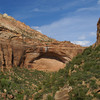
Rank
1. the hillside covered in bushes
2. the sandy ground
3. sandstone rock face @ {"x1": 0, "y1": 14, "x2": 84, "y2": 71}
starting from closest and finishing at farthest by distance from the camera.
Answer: the hillside covered in bushes, sandstone rock face @ {"x1": 0, "y1": 14, "x2": 84, "y2": 71}, the sandy ground

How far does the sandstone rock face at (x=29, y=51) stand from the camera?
23.4 m

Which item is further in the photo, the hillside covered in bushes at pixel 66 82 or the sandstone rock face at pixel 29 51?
the sandstone rock face at pixel 29 51

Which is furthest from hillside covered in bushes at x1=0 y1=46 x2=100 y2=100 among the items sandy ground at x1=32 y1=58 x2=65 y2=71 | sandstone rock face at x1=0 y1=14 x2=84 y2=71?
sandy ground at x1=32 y1=58 x2=65 y2=71

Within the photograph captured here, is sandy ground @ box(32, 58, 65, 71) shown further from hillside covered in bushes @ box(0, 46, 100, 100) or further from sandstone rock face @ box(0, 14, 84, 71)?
hillside covered in bushes @ box(0, 46, 100, 100)

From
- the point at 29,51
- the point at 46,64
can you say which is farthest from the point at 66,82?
the point at 46,64

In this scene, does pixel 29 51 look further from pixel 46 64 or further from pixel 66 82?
pixel 66 82

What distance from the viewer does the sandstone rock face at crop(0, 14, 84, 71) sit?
23.4 m

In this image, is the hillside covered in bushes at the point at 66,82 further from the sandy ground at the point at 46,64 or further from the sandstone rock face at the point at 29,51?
the sandy ground at the point at 46,64

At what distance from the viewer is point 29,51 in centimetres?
2673

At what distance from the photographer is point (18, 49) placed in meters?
25.0

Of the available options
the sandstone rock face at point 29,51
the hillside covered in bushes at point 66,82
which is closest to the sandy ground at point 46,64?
the sandstone rock face at point 29,51

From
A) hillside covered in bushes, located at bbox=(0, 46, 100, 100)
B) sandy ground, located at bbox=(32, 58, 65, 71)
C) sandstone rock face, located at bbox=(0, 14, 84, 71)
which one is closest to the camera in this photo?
hillside covered in bushes, located at bbox=(0, 46, 100, 100)

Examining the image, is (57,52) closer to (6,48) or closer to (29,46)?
(29,46)

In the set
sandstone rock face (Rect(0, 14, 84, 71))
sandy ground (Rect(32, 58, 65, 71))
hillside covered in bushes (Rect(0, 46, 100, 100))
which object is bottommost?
hillside covered in bushes (Rect(0, 46, 100, 100))
